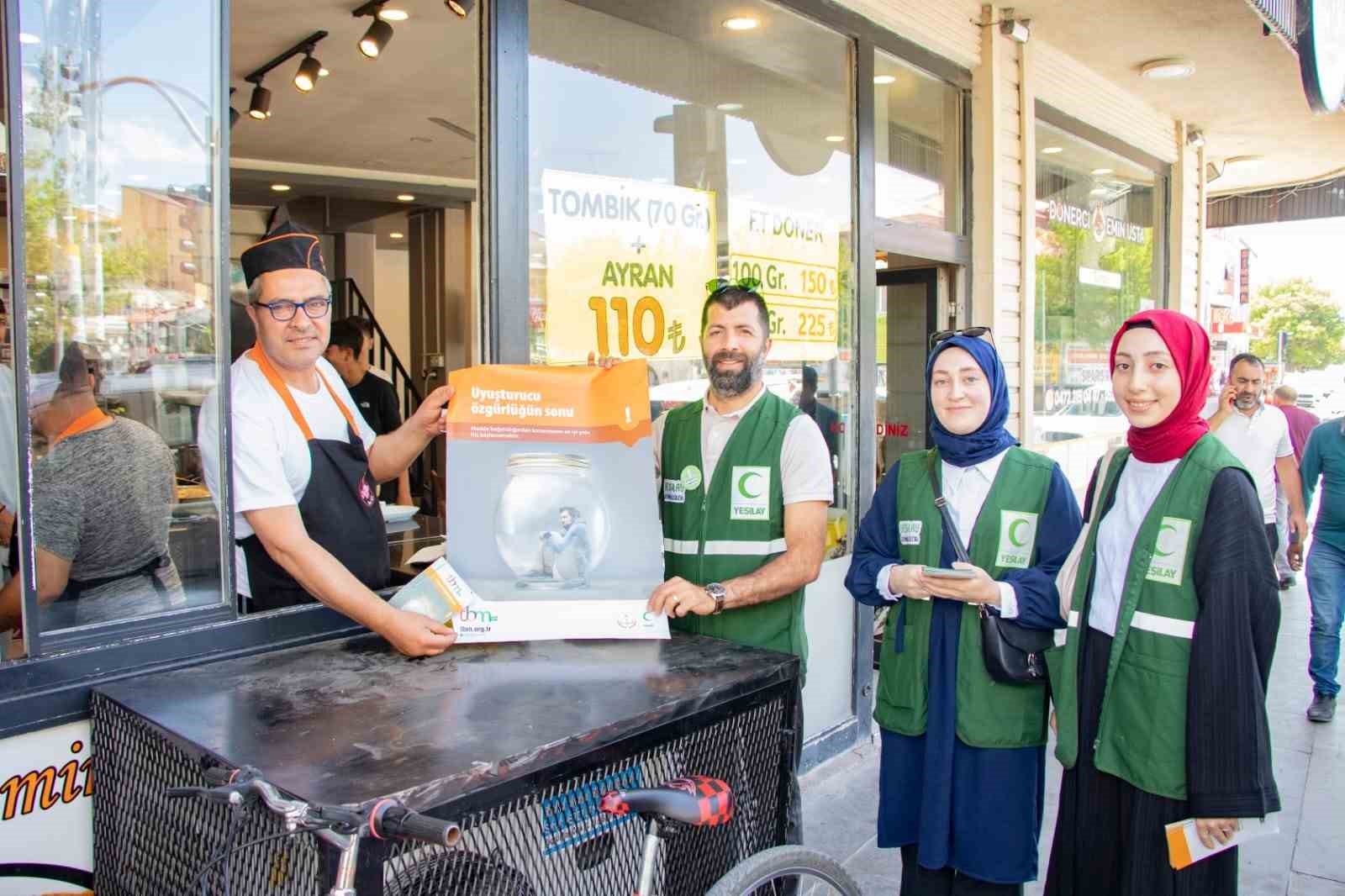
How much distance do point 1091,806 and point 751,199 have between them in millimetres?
2687

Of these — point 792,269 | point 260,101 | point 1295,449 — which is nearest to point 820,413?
point 792,269

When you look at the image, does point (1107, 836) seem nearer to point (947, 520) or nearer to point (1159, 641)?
point (1159, 641)

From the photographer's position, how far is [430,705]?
173 centimetres

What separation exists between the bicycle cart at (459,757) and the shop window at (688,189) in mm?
1453

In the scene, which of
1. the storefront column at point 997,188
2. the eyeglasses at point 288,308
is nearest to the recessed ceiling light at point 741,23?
the storefront column at point 997,188

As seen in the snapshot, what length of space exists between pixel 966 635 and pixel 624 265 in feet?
5.90

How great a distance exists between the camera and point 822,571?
171 inches

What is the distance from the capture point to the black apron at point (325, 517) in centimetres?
235

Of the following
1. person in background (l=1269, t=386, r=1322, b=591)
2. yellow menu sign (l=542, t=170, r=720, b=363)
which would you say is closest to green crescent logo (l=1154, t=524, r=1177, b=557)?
yellow menu sign (l=542, t=170, r=720, b=363)

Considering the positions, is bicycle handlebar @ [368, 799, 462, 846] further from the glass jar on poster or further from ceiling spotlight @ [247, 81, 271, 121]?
ceiling spotlight @ [247, 81, 271, 121]

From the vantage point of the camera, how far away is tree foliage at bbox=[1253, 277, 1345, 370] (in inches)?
2232

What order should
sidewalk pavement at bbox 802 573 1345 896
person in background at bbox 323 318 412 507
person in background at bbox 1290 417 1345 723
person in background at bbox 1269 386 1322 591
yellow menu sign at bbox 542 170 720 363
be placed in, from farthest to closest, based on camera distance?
person in background at bbox 1269 386 1322 591 → person in background at bbox 323 318 412 507 → person in background at bbox 1290 417 1345 723 → sidewalk pavement at bbox 802 573 1345 896 → yellow menu sign at bbox 542 170 720 363

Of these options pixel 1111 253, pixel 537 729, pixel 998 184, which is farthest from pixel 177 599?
pixel 1111 253

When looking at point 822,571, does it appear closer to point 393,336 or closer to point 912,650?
point 912,650
